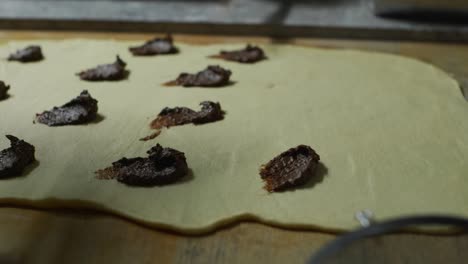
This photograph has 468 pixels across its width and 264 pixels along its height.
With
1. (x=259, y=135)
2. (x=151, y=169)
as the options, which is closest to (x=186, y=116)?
(x=259, y=135)

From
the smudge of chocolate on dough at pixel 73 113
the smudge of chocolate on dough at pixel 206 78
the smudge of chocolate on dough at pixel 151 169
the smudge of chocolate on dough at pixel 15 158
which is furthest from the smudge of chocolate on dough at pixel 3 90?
the smudge of chocolate on dough at pixel 151 169

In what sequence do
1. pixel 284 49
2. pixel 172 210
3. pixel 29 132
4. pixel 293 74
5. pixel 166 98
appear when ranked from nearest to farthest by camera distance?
pixel 172 210 → pixel 29 132 → pixel 166 98 → pixel 293 74 → pixel 284 49

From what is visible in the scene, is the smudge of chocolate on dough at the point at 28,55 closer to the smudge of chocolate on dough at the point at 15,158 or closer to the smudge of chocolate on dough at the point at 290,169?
the smudge of chocolate on dough at the point at 15,158

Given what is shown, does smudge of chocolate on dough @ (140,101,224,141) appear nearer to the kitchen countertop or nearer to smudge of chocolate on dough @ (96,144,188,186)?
smudge of chocolate on dough @ (96,144,188,186)

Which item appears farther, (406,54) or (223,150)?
(406,54)

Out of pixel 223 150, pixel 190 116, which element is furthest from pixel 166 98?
pixel 223 150

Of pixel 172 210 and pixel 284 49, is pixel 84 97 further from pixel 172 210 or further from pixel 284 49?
pixel 284 49

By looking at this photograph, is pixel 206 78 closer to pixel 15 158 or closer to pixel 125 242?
pixel 15 158

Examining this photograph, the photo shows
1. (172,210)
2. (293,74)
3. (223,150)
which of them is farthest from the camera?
(293,74)
